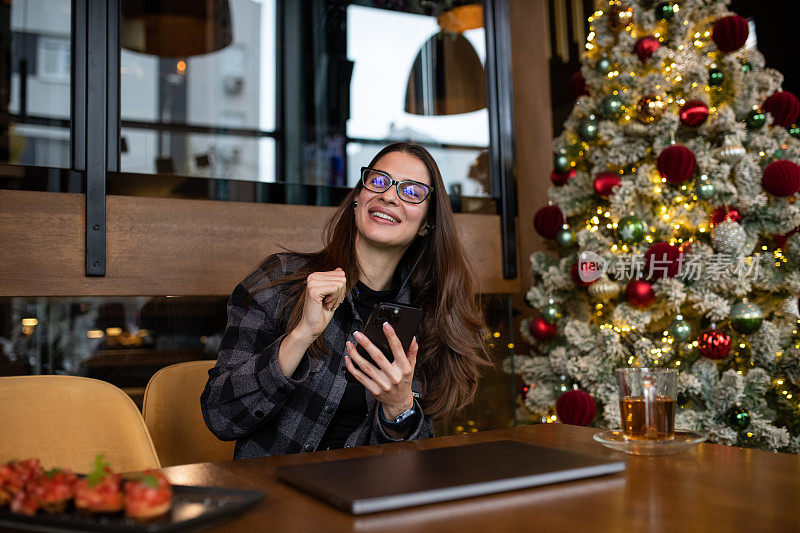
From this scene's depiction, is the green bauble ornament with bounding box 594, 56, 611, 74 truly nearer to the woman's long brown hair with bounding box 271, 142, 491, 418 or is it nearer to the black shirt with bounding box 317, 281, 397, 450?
the woman's long brown hair with bounding box 271, 142, 491, 418

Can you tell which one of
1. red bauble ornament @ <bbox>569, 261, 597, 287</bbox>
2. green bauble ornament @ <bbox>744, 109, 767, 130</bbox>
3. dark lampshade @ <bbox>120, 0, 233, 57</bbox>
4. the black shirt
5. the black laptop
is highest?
dark lampshade @ <bbox>120, 0, 233, 57</bbox>

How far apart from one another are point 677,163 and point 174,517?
204 cm

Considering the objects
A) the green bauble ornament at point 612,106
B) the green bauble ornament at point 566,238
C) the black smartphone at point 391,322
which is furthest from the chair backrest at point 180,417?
the green bauble ornament at point 612,106

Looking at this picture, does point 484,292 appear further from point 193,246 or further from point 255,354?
point 255,354

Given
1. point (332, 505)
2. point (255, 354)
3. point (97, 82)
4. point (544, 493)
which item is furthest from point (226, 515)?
point (97, 82)

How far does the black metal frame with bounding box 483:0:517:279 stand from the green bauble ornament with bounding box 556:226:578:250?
0.35m

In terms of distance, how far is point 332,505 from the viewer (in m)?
0.62

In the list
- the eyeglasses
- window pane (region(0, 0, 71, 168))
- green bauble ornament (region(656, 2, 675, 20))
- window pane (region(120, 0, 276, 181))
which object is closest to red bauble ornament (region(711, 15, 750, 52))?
green bauble ornament (region(656, 2, 675, 20))

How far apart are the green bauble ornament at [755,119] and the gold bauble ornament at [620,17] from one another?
0.55m

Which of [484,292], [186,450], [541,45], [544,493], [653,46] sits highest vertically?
[541,45]

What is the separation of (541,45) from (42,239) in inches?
87.0

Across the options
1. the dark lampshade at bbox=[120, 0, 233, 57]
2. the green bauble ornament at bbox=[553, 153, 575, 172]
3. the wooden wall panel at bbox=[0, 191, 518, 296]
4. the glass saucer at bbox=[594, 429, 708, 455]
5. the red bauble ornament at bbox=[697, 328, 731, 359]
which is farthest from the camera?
the dark lampshade at bbox=[120, 0, 233, 57]

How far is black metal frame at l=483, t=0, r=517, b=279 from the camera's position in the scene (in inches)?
111

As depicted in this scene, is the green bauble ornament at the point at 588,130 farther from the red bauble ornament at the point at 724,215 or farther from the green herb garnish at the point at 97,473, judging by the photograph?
the green herb garnish at the point at 97,473
